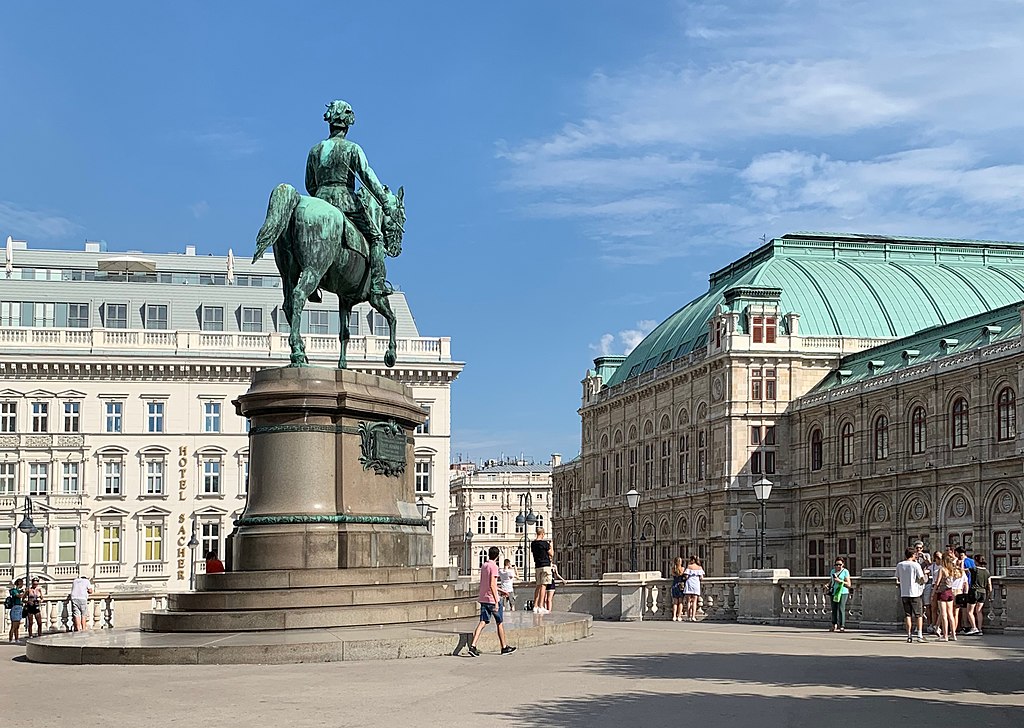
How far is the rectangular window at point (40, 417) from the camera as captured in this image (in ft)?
257

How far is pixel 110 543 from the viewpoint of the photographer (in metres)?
78.4

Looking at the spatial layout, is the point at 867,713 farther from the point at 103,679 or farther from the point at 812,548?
the point at 812,548

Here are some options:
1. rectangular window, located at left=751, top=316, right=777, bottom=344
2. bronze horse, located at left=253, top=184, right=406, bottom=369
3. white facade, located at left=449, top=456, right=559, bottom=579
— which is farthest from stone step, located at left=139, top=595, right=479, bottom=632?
white facade, located at left=449, top=456, right=559, bottom=579

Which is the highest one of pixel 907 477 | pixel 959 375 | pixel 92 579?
pixel 959 375

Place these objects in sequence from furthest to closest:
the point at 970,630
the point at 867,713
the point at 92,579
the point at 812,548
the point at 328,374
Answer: the point at 812,548
the point at 92,579
the point at 970,630
the point at 328,374
the point at 867,713

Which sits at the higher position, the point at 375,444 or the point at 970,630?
the point at 375,444

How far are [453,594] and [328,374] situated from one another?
4.37 m

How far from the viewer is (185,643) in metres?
20.2

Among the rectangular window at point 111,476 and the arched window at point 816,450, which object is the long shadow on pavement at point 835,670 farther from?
the rectangular window at point 111,476

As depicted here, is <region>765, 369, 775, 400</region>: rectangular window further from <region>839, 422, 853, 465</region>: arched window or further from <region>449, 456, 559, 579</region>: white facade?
<region>449, 456, 559, 579</region>: white facade

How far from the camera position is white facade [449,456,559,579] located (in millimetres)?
174375

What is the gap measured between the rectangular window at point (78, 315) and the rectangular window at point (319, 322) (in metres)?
12.8

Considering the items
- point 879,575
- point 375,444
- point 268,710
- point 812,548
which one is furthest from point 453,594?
point 812,548

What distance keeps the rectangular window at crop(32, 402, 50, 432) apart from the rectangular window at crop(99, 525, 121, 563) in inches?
247
